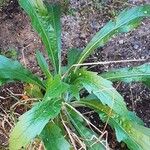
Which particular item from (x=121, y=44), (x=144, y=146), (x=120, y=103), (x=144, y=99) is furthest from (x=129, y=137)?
(x=121, y=44)

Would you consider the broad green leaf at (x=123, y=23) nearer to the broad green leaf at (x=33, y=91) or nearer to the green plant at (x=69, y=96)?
the green plant at (x=69, y=96)

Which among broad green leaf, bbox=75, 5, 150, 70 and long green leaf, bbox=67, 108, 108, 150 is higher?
broad green leaf, bbox=75, 5, 150, 70

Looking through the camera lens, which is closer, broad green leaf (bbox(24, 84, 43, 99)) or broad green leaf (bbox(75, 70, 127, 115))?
broad green leaf (bbox(75, 70, 127, 115))

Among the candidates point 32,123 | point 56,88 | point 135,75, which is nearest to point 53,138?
point 32,123

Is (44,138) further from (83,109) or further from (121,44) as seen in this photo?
(121,44)

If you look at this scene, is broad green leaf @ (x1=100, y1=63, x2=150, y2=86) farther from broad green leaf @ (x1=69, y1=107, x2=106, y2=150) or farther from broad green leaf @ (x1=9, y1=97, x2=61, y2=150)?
broad green leaf @ (x1=9, y1=97, x2=61, y2=150)

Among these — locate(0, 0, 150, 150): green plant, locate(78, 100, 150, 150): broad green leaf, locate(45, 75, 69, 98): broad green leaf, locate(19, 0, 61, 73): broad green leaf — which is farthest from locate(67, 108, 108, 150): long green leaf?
A: locate(45, 75, 69, 98): broad green leaf

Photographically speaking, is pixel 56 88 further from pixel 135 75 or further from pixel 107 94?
pixel 135 75

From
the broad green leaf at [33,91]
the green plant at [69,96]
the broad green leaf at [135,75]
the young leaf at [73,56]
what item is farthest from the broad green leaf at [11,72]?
the broad green leaf at [135,75]
